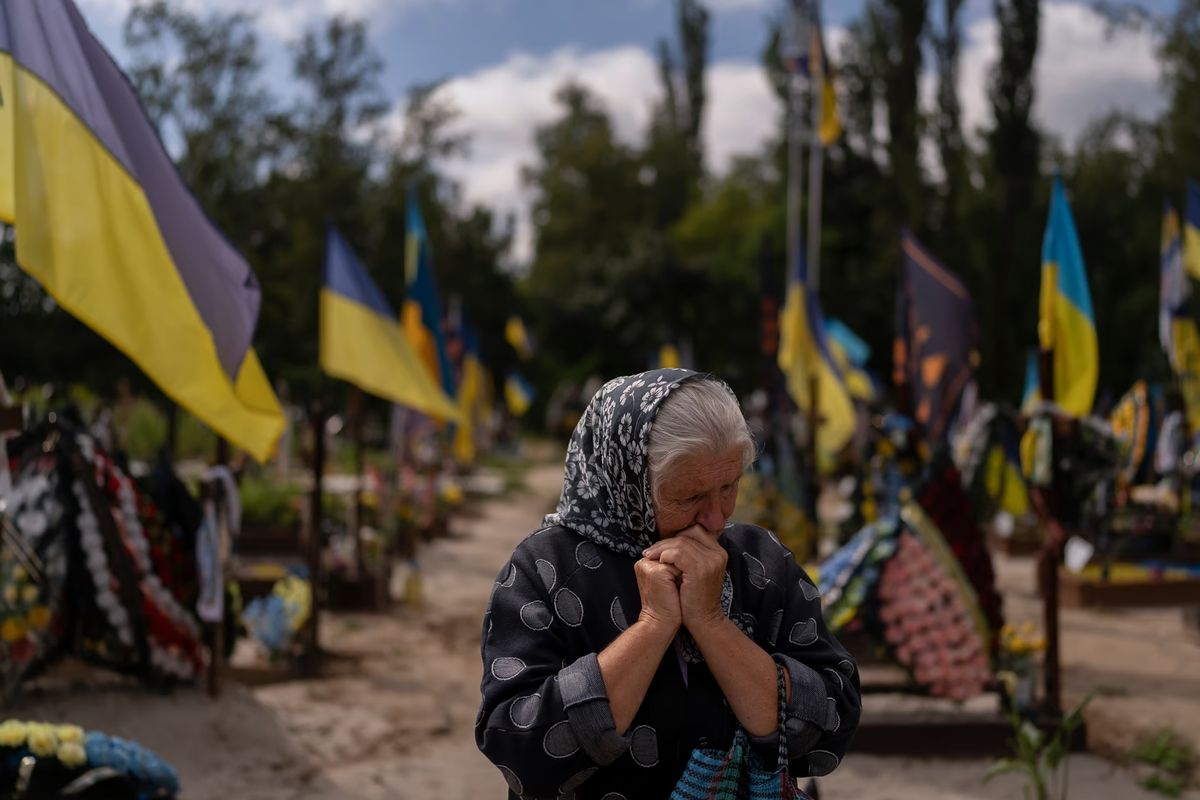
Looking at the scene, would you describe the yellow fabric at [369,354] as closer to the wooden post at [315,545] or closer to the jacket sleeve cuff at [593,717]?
the wooden post at [315,545]

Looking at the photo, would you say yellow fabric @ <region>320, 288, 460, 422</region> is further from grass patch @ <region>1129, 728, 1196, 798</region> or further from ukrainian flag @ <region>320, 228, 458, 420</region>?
grass patch @ <region>1129, 728, 1196, 798</region>

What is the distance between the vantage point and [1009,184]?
A: 27125mm

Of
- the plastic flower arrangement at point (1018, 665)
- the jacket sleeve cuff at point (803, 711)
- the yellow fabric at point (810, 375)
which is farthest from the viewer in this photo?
the yellow fabric at point (810, 375)

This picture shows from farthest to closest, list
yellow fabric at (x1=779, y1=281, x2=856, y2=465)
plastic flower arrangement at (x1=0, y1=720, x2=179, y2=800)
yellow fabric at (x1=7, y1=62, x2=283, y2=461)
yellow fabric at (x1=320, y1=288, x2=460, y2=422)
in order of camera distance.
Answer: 1. yellow fabric at (x1=779, y1=281, x2=856, y2=465)
2. yellow fabric at (x1=320, y1=288, x2=460, y2=422)
3. yellow fabric at (x1=7, y1=62, x2=283, y2=461)
4. plastic flower arrangement at (x1=0, y1=720, x2=179, y2=800)

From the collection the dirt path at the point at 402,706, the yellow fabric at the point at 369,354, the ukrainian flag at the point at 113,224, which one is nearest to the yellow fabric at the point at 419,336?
the dirt path at the point at 402,706

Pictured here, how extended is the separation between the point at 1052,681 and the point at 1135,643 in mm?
3713

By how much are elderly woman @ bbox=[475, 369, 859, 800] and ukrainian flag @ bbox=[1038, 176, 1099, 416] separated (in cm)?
449

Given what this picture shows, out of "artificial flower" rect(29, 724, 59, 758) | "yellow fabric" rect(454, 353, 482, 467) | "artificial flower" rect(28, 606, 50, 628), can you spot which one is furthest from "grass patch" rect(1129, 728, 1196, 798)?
"yellow fabric" rect(454, 353, 482, 467)

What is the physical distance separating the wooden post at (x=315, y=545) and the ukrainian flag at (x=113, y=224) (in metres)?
2.77

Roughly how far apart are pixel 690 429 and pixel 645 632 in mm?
341

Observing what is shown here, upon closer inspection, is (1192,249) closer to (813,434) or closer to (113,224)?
(813,434)

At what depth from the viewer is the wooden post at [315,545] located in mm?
7359

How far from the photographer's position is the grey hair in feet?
6.10

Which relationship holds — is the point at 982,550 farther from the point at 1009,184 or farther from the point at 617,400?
the point at 1009,184
